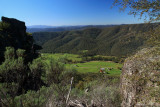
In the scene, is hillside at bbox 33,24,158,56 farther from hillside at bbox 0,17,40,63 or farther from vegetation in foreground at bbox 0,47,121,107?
hillside at bbox 0,17,40,63

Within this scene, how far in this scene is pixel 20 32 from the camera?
28.8 metres

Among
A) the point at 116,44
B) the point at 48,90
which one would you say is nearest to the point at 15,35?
the point at 48,90

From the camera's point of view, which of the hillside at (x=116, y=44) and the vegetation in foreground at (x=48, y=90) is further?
the vegetation in foreground at (x=48, y=90)

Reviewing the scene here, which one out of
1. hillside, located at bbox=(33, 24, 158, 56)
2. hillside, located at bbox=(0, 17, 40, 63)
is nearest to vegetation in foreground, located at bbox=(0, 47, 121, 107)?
hillside, located at bbox=(33, 24, 158, 56)

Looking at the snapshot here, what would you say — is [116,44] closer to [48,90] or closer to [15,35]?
[15,35]

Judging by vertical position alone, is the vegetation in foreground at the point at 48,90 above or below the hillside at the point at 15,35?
below

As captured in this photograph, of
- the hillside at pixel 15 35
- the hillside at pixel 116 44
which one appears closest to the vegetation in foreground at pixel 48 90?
the hillside at pixel 116 44

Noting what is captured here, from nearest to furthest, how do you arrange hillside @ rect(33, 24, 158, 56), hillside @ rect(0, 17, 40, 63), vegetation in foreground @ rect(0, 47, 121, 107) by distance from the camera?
hillside @ rect(33, 24, 158, 56) < vegetation in foreground @ rect(0, 47, 121, 107) < hillside @ rect(0, 17, 40, 63)

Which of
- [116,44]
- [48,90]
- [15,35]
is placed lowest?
[116,44]

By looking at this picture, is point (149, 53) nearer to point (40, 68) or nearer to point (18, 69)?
point (18, 69)

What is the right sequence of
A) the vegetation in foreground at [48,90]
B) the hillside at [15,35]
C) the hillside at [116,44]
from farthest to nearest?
the hillside at [15,35] < the vegetation in foreground at [48,90] < the hillside at [116,44]

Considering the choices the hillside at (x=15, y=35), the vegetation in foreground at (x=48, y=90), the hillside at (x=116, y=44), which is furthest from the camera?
the hillside at (x=15, y=35)

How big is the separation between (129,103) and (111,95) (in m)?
1.89

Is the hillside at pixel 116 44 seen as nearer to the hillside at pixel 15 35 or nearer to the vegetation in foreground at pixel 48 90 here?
the vegetation in foreground at pixel 48 90
